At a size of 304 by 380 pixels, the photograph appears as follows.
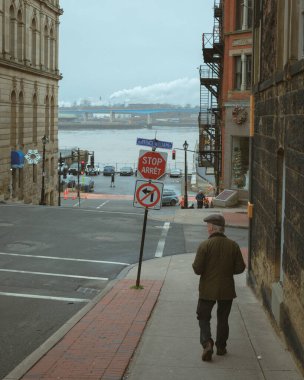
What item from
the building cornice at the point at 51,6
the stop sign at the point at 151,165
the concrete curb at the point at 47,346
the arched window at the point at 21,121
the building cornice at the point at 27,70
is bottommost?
the concrete curb at the point at 47,346

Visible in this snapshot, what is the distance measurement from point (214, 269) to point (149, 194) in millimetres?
5811

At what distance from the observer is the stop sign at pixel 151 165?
1323 cm

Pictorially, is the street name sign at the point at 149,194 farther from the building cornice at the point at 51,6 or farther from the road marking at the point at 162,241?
the building cornice at the point at 51,6

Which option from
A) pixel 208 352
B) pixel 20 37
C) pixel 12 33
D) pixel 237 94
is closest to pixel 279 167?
pixel 208 352

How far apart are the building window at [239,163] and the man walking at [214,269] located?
1065 inches

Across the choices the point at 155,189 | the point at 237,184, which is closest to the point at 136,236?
the point at 155,189

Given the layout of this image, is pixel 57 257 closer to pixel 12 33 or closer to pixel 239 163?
pixel 239 163

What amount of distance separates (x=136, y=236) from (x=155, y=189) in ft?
31.3

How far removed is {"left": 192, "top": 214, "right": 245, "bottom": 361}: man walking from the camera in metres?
7.62

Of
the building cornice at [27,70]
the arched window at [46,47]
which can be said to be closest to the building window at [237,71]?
the building cornice at [27,70]

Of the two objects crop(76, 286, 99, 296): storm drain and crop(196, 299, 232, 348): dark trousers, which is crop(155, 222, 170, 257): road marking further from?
crop(196, 299, 232, 348): dark trousers

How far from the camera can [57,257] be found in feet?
59.2

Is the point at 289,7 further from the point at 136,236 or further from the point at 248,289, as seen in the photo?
the point at 136,236

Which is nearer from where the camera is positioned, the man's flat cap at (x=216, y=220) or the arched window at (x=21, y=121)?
the man's flat cap at (x=216, y=220)
